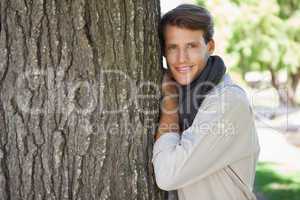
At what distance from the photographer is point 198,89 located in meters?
2.58

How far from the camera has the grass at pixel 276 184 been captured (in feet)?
23.7

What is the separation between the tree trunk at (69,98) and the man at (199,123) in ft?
0.67

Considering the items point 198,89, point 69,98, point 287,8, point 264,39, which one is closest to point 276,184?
point 198,89

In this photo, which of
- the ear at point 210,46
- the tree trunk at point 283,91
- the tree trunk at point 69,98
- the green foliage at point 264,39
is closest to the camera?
the tree trunk at point 69,98

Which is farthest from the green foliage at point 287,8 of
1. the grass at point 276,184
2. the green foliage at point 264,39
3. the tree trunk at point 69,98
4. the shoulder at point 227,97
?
the tree trunk at point 69,98

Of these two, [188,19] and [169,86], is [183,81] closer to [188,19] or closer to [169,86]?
[169,86]

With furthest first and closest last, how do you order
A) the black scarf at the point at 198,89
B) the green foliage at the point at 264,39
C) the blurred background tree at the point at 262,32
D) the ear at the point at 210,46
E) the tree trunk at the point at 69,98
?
the green foliage at the point at 264,39
the blurred background tree at the point at 262,32
the ear at the point at 210,46
the black scarf at the point at 198,89
the tree trunk at the point at 69,98

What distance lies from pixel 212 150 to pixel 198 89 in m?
0.34

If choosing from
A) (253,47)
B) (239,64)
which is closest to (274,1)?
(253,47)

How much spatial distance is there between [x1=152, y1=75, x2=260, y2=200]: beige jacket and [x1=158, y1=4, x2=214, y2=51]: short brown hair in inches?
11.9

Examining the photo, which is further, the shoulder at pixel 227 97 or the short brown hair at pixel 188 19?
the short brown hair at pixel 188 19

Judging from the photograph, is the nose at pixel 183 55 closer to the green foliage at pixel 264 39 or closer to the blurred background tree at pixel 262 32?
the blurred background tree at pixel 262 32

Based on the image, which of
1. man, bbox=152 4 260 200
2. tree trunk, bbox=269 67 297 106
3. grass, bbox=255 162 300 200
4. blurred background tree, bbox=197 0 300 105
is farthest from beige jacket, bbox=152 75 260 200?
tree trunk, bbox=269 67 297 106

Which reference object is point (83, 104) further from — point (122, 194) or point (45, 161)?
point (122, 194)
